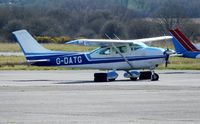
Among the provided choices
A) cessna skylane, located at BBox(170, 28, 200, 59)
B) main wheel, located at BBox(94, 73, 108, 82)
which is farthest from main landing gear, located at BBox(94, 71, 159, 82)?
cessna skylane, located at BBox(170, 28, 200, 59)

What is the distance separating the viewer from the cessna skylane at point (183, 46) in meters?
42.1

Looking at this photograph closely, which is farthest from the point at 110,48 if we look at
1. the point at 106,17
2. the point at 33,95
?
the point at 106,17

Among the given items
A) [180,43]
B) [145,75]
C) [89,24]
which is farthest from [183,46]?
[89,24]

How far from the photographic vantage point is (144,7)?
180500mm

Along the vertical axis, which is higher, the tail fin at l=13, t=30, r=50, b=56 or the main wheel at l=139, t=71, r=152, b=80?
the tail fin at l=13, t=30, r=50, b=56

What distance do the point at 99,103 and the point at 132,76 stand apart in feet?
37.2

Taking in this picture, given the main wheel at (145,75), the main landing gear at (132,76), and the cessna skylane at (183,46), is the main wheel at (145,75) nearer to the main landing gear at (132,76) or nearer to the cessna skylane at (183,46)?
the main landing gear at (132,76)

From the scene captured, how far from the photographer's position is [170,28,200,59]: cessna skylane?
42125 millimetres

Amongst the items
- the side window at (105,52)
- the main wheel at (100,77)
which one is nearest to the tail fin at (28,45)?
the side window at (105,52)

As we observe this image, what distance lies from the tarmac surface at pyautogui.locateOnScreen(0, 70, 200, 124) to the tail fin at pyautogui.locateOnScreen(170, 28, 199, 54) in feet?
41.1

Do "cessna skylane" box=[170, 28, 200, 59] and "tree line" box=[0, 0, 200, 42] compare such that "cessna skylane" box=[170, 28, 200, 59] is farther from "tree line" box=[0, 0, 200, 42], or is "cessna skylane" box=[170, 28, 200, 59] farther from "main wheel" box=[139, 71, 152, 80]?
"tree line" box=[0, 0, 200, 42]

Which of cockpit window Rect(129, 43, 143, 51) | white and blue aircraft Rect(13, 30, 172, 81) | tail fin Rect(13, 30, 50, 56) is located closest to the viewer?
white and blue aircraft Rect(13, 30, 172, 81)

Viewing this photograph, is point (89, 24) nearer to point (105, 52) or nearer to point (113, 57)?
point (105, 52)

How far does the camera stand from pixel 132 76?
31.6 m
